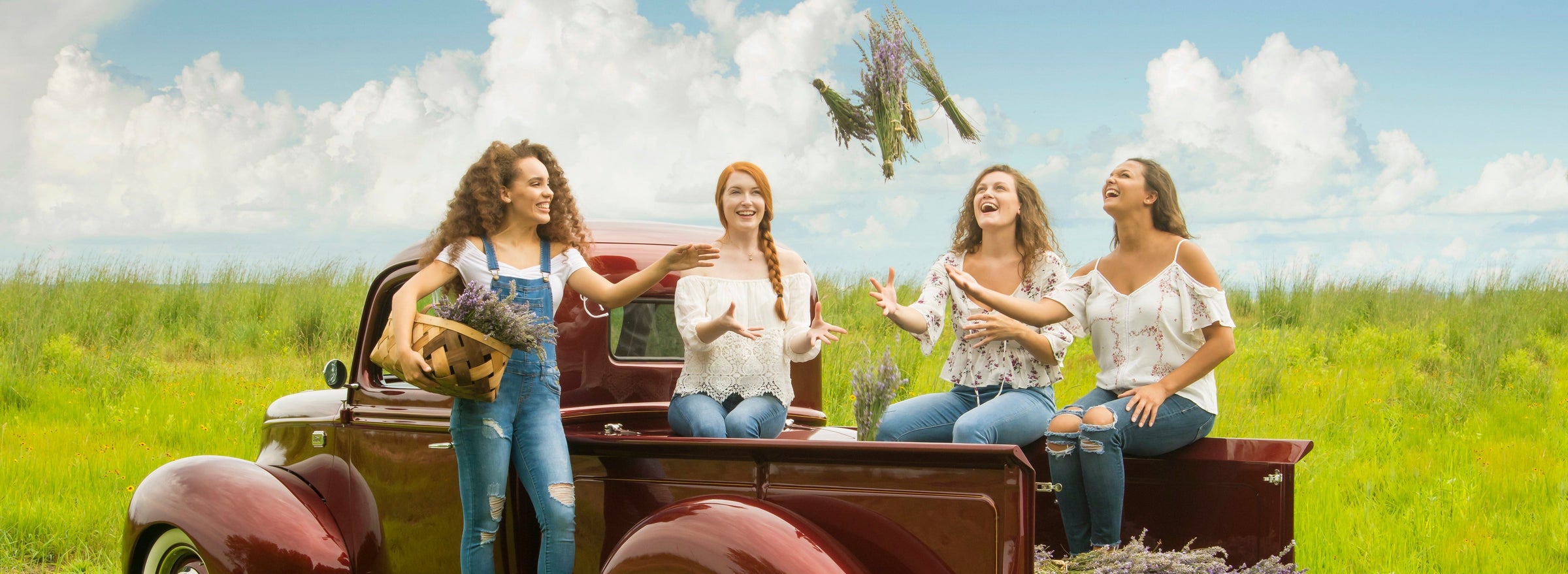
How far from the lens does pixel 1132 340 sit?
3.71 metres

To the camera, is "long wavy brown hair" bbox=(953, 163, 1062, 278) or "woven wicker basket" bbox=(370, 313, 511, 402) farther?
"long wavy brown hair" bbox=(953, 163, 1062, 278)

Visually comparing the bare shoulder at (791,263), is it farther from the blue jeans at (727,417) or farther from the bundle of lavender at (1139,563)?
the bundle of lavender at (1139,563)

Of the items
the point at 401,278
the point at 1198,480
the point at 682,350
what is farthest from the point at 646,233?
the point at 1198,480

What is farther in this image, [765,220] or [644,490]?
[765,220]

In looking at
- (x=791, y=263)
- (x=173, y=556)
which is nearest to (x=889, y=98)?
(x=791, y=263)

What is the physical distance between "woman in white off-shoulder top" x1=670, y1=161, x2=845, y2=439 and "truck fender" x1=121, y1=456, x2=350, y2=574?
5.02ft

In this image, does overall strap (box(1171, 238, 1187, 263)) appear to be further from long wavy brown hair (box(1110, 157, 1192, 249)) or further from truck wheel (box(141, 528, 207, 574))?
truck wheel (box(141, 528, 207, 574))

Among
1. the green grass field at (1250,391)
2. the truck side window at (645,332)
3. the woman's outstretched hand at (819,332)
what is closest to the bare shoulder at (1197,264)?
the woman's outstretched hand at (819,332)

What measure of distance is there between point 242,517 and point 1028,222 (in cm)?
317

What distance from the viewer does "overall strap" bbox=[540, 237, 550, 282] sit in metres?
3.67

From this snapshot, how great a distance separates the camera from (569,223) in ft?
12.6

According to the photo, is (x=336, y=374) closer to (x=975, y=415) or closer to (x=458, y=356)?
(x=458, y=356)

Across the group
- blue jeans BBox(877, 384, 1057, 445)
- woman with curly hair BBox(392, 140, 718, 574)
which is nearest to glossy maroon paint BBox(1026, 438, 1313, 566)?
blue jeans BBox(877, 384, 1057, 445)

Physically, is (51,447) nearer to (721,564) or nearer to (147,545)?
(147,545)
